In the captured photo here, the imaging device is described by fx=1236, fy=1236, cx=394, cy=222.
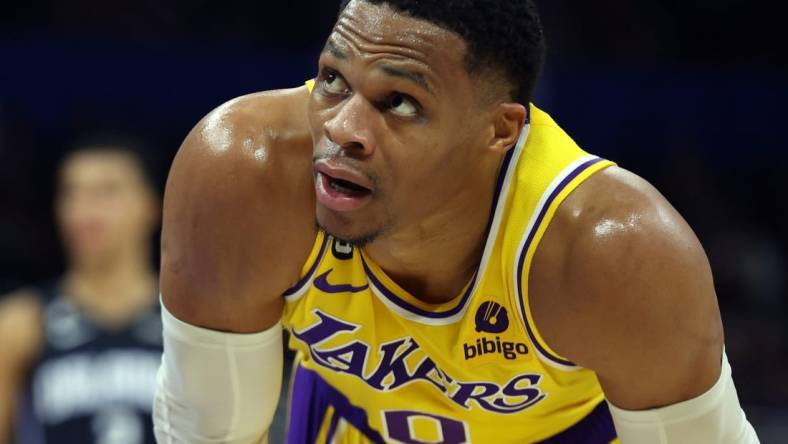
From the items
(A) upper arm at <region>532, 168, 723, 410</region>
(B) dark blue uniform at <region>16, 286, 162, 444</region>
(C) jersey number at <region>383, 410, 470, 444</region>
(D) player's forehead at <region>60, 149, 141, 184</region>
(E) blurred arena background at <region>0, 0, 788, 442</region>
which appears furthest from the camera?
(E) blurred arena background at <region>0, 0, 788, 442</region>

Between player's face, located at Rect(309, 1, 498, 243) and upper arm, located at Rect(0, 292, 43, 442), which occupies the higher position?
player's face, located at Rect(309, 1, 498, 243)

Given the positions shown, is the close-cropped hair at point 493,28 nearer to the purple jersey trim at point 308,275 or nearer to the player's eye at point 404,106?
the player's eye at point 404,106

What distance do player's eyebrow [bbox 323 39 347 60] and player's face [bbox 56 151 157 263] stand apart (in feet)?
8.55

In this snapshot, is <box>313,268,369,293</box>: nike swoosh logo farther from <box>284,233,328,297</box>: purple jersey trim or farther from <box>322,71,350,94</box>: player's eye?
<box>322,71,350,94</box>: player's eye

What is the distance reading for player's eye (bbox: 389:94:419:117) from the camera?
6.52ft

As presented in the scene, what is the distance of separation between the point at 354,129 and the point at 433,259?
369 mm

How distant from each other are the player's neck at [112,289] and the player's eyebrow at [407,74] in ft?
9.03

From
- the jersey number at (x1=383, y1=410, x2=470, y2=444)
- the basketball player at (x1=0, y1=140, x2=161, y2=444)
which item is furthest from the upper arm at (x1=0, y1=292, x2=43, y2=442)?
the jersey number at (x1=383, y1=410, x2=470, y2=444)

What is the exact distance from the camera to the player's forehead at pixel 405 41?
6.41ft

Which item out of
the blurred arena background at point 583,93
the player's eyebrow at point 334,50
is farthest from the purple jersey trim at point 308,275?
the blurred arena background at point 583,93

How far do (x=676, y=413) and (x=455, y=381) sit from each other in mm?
435

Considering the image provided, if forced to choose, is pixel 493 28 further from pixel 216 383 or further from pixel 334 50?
pixel 216 383

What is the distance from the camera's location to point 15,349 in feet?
14.6

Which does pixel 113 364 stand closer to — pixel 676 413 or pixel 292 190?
pixel 292 190
